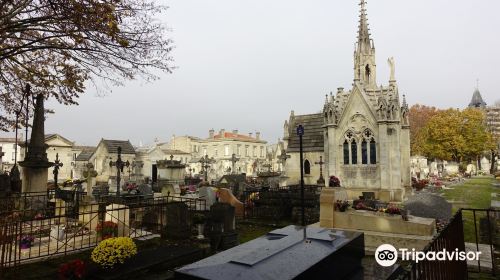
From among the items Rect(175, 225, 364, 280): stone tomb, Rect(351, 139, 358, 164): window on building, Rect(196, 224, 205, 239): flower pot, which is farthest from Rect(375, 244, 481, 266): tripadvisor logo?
Rect(351, 139, 358, 164): window on building

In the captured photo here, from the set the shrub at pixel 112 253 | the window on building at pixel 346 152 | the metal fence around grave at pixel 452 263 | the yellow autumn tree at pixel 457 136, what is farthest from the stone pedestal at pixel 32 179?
the yellow autumn tree at pixel 457 136

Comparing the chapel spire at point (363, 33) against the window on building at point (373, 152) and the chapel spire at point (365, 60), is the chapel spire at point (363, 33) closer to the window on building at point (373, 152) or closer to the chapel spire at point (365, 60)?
the chapel spire at point (365, 60)

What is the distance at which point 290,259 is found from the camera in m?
4.36

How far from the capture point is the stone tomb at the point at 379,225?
870cm

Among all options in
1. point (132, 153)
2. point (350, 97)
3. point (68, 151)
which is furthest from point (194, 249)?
point (68, 151)

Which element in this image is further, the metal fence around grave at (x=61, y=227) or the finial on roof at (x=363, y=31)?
the finial on roof at (x=363, y=31)

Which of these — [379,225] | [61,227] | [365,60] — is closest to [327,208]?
[379,225]

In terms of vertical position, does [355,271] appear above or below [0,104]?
below

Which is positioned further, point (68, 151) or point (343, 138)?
point (68, 151)

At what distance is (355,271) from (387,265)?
4.25ft

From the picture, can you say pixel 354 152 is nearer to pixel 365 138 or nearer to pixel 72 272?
pixel 365 138

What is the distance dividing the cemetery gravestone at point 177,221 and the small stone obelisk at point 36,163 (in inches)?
232

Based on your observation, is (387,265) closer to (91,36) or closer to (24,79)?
(91,36)

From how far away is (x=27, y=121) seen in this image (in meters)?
14.6
